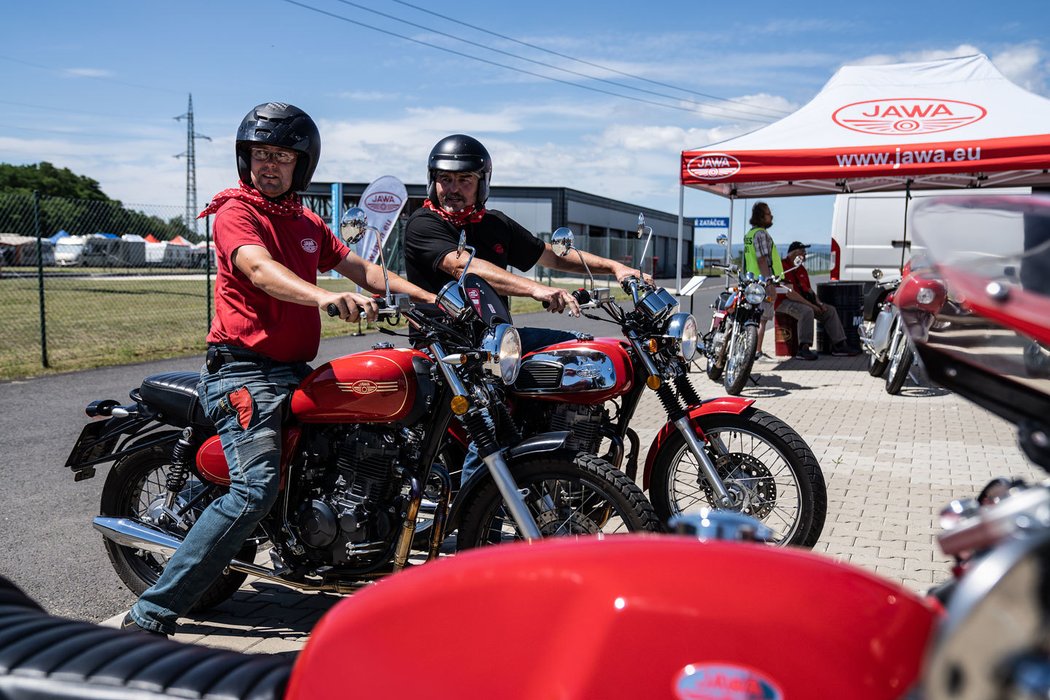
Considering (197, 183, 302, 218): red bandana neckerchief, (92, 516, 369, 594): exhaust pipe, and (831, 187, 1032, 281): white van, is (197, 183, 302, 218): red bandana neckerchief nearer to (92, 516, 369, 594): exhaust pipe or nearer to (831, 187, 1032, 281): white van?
Result: (92, 516, 369, 594): exhaust pipe

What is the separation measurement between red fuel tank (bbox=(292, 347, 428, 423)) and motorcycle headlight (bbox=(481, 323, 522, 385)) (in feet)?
1.06

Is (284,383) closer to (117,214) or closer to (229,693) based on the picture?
(229,693)

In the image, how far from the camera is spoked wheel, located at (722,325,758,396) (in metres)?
9.68

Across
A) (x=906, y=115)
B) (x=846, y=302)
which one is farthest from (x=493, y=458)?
(x=846, y=302)

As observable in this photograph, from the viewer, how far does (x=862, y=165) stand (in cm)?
1091

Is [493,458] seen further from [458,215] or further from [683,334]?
[458,215]

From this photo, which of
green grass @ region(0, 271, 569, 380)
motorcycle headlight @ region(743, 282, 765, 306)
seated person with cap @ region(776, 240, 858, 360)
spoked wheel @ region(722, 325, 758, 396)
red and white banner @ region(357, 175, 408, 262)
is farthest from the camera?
red and white banner @ region(357, 175, 408, 262)

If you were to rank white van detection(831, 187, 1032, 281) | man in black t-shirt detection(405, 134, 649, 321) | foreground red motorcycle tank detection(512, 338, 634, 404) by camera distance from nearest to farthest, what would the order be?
foreground red motorcycle tank detection(512, 338, 634, 404), man in black t-shirt detection(405, 134, 649, 321), white van detection(831, 187, 1032, 281)

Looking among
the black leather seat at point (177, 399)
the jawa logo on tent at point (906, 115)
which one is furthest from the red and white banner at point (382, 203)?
the black leather seat at point (177, 399)

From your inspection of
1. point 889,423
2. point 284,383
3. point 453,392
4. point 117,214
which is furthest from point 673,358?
point 117,214

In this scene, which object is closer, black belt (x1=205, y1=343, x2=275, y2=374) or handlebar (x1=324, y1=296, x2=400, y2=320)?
handlebar (x1=324, y1=296, x2=400, y2=320)

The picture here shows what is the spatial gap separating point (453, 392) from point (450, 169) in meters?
1.43

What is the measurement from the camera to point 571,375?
396cm

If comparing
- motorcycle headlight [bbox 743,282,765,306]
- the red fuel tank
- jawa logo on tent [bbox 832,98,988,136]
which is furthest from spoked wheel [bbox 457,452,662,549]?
jawa logo on tent [bbox 832,98,988,136]
